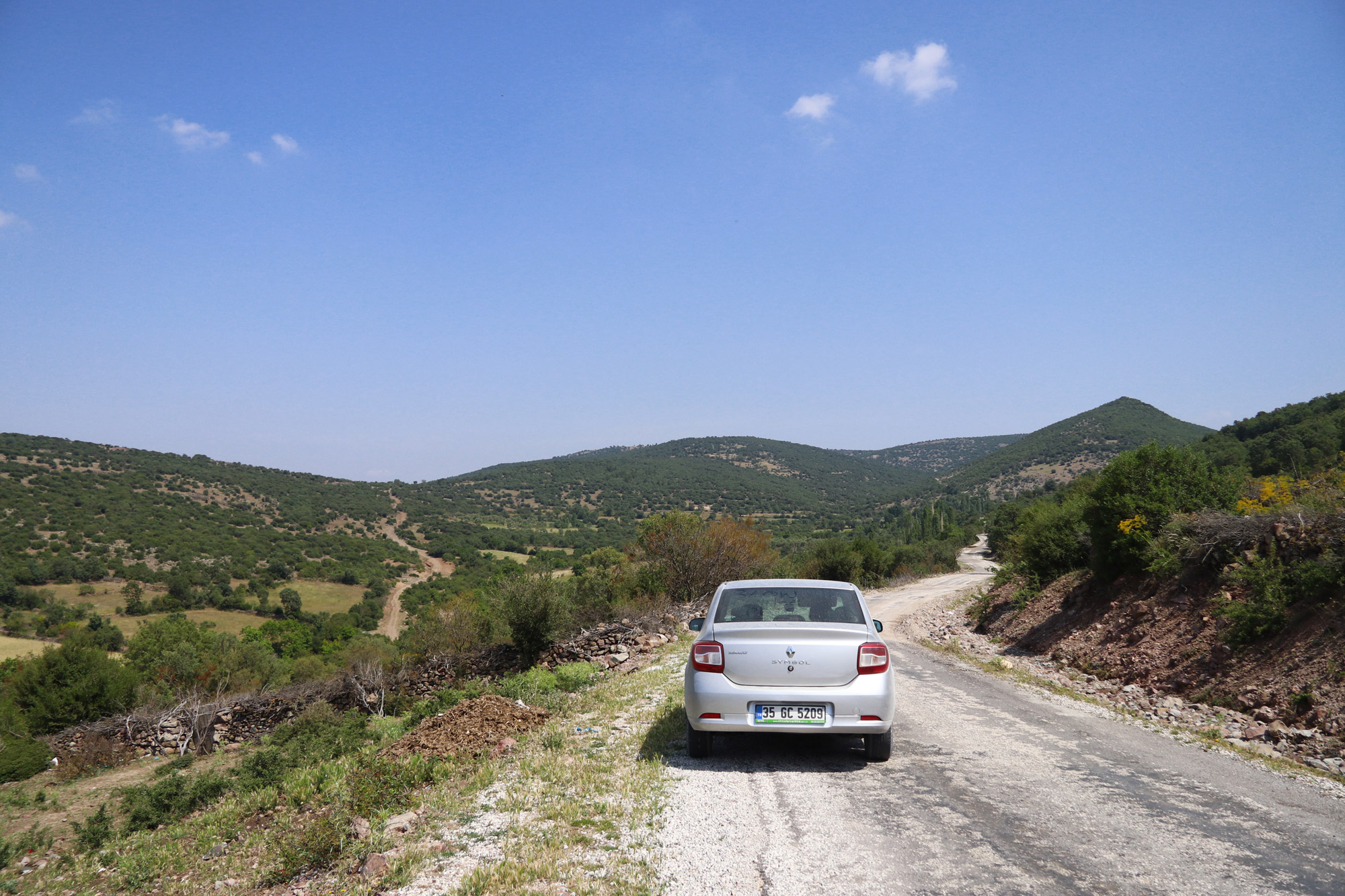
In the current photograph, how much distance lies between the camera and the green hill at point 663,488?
108 m

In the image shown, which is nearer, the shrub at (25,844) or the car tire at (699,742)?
the car tire at (699,742)

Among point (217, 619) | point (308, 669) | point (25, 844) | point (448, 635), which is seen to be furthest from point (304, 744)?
point (217, 619)

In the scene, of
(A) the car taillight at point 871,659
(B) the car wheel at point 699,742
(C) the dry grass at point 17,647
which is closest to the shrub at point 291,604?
(C) the dry grass at point 17,647

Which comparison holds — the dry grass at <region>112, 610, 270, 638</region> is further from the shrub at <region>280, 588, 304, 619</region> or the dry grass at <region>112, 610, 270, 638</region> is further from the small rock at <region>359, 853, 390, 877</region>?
the small rock at <region>359, 853, 390, 877</region>

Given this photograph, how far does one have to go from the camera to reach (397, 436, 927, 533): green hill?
10819 centimetres

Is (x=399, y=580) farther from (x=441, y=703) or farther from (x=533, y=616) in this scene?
(x=441, y=703)

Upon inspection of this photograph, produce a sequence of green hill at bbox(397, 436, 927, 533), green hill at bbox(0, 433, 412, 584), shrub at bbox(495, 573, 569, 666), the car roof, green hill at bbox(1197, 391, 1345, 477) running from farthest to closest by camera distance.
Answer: green hill at bbox(397, 436, 927, 533), green hill at bbox(0, 433, 412, 584), green hill at bbox(1197, 391, 1345, 477), shrub at bbox(495, 573, 569, 666), the car roof

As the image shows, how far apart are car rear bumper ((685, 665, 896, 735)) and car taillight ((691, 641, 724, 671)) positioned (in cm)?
8

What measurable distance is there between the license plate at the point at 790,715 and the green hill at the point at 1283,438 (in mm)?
33176

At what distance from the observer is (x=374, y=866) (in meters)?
3.98

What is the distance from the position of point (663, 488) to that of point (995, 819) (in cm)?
11799

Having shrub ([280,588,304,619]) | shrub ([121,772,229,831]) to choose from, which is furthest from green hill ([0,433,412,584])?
shrub ([121,772,229,831])

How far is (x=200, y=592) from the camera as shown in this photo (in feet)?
188

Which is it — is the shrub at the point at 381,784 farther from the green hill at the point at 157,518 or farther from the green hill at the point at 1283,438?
the green hill at the point at 157,518
